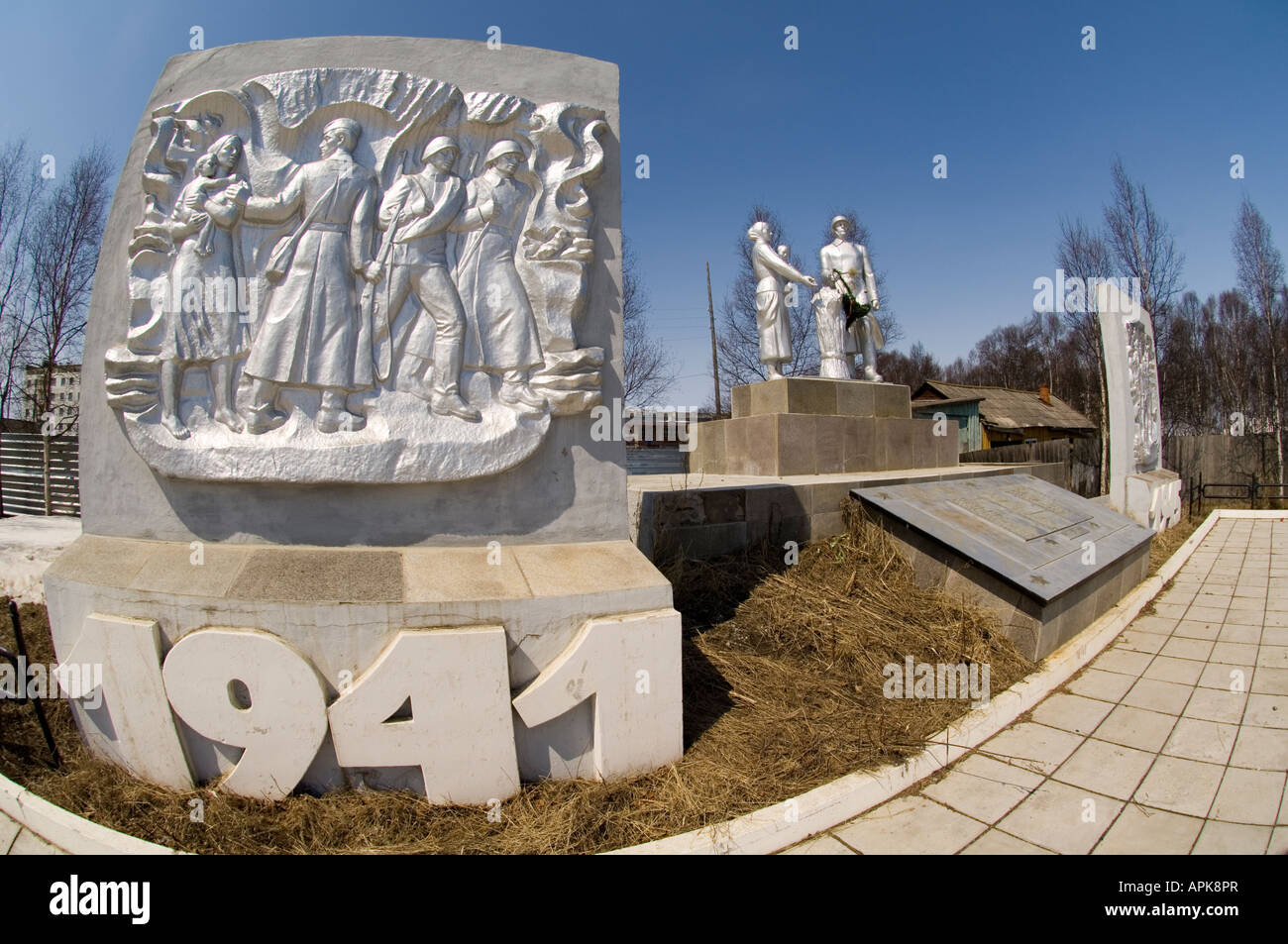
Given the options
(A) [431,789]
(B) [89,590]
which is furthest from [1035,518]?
(B) [89,590]

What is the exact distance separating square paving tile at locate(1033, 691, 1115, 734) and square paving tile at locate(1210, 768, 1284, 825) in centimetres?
60

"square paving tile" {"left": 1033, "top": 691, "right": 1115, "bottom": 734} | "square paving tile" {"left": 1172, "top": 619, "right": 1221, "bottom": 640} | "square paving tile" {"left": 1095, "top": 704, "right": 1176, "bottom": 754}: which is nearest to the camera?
"square paving tile" {"left": 1095, "top": 704, "right": 1176, "bottom": 754}

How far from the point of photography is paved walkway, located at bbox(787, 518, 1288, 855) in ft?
7.89

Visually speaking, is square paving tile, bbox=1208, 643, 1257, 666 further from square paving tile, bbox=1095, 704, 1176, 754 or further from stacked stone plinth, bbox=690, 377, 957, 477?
stacked stone plinth, bbox=690, 377, 957, 477

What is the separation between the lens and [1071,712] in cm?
354

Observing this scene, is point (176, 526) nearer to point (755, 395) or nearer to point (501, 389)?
point (501, 389)

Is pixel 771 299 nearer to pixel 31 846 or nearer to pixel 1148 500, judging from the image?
pixel 1148 500

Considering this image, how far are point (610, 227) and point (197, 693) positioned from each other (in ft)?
9.80

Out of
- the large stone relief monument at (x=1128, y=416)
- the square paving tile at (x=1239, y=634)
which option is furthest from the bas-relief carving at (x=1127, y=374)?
the square paving tile at (x=1239, y=634)

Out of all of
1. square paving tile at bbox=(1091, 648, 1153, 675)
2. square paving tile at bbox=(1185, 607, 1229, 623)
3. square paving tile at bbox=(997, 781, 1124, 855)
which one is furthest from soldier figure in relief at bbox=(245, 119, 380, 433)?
square paving tile at bbox=(1185, 607, 1229, 623)

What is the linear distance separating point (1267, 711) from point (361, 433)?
5343 millimetres

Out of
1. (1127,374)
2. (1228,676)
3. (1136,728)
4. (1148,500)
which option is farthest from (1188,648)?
(1127,374)

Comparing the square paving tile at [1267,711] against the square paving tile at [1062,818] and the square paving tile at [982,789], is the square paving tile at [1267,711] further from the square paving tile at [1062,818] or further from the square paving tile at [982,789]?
the square paving tile at [982,789]

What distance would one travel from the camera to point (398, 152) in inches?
120
